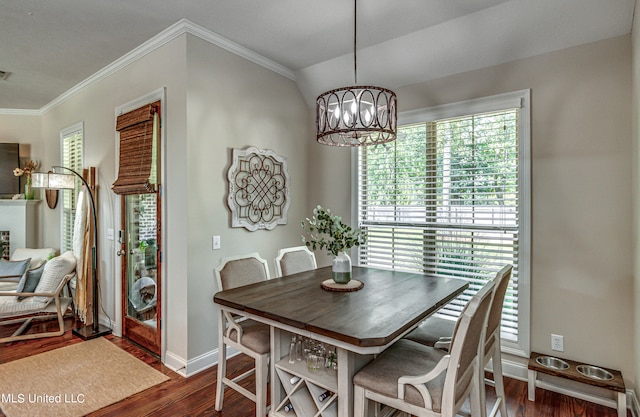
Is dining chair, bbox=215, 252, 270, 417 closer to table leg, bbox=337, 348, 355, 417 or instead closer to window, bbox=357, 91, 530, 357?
table leg, bbox=337, 348, 355, 417

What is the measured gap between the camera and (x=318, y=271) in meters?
2.90

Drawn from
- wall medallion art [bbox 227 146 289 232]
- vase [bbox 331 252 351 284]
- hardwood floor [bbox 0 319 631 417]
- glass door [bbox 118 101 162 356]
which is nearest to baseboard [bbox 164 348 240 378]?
hardwood floor [bbox 0 319 631 417]

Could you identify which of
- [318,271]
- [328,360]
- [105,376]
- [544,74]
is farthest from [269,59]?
[105,376]


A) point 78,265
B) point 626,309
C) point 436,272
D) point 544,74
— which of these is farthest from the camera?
A: point 78,265

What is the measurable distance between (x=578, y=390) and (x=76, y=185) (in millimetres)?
5672

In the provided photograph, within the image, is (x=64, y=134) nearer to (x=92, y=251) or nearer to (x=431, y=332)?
(x=92, y=251)

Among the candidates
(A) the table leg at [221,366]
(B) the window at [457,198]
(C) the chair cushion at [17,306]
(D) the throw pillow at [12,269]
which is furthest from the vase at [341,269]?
(D) the throw pillow at [12,269]

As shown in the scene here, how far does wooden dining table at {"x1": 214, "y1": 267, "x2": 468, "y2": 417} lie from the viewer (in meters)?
1.55

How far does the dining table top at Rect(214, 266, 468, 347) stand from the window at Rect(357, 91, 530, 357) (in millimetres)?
591

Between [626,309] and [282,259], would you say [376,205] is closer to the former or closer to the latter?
[282,259]

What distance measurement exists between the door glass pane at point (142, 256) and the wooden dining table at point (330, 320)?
1284mm

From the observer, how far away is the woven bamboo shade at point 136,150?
9.91 ft

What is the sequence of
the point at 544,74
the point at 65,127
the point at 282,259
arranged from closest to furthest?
the point at 544,74, the point at 282,259, the point at 65,127

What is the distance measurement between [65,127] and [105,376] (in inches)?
138
